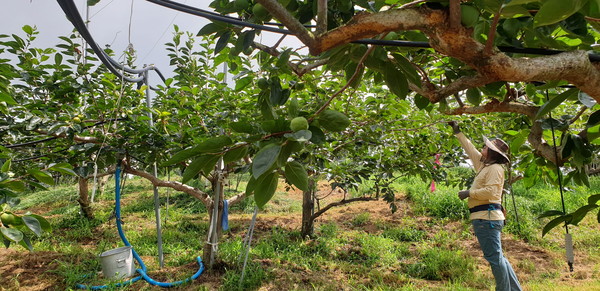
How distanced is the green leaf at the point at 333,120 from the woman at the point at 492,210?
2517mm

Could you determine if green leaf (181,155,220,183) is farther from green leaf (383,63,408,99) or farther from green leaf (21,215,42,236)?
green leaf (21,215,42,236)

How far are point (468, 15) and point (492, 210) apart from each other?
2678 mm

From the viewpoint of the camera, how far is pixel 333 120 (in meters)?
0.72

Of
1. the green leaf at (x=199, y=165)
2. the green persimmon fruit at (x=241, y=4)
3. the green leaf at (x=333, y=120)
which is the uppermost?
the green persimmon fruit at (x=241, y=4)

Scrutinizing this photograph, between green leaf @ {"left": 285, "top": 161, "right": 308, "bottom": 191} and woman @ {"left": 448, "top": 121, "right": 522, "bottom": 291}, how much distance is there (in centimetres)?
262

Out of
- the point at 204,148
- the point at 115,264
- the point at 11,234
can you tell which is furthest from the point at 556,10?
the point at 115,264

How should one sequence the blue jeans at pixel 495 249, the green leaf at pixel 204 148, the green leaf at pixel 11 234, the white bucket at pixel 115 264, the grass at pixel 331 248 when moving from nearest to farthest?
the green leaf at pixel 204 148, the green leaf at pixel 11 234, the blue jeans at pixel 495 249, the white bucket at pixel 115 264, the grass at pixel 331 248

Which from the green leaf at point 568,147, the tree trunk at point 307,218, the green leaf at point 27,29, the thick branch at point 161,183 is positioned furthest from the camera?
the tree trunk at point 307,218

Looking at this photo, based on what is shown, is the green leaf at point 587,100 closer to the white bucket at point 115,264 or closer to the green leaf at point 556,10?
the green leaf at point 556,10

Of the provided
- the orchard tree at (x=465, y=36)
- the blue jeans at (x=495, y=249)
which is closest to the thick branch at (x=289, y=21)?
the orchard tree at (x=465, y=36)

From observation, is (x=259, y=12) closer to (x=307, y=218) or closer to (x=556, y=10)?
(x=556, y=10)

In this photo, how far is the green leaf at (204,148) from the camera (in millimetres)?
579

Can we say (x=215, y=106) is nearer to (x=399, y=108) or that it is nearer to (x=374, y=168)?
(x=399, y=108)

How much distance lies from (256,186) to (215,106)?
217 centimetres
